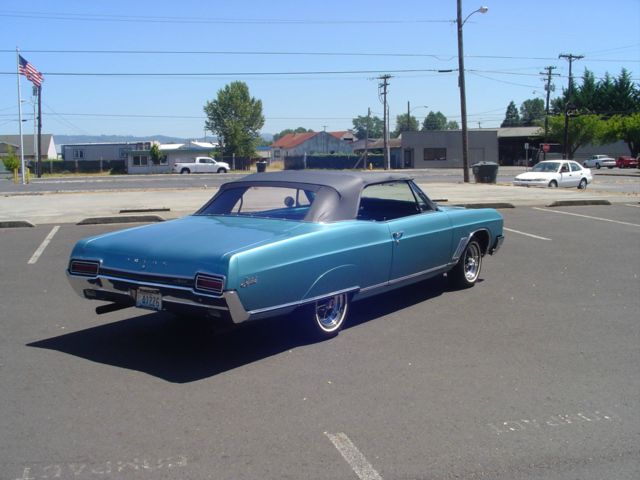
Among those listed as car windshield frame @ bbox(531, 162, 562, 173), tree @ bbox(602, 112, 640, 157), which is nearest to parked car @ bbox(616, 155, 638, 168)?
tree @ bbox(602, 112, 640, 157)

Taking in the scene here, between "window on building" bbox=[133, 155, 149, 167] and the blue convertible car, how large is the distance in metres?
69.6

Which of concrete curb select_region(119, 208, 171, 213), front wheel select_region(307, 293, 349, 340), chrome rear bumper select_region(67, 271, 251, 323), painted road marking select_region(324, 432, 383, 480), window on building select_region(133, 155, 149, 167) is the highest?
window on building select_region(133, 155, 149, 167)

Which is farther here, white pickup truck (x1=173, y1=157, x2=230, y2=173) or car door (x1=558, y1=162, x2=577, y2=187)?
white pickup truck (x1=173, y1=157, x2=230, y2=173)

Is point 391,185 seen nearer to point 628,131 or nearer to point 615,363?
point 615,363

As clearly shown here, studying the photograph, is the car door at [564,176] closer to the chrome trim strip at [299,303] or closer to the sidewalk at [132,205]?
the sidewalk at [132,205]

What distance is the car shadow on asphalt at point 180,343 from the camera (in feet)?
17.3

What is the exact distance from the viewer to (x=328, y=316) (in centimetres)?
596

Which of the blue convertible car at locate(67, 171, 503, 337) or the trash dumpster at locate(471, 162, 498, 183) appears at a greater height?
the trash dumpster at locate(471, 162, 498, 183)

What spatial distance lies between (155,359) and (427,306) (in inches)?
122

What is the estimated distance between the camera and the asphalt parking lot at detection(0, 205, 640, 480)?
3709 mm

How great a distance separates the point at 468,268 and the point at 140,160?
69727mm

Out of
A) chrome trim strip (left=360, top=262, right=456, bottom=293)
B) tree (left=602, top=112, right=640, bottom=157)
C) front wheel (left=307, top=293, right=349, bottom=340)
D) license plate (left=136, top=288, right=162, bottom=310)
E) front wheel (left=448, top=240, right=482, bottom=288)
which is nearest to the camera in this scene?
license plate (left=136, top=288, right=162, bottom=310)

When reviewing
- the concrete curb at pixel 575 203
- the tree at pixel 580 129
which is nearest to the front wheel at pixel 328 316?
the concrete curb at pixel 575 203

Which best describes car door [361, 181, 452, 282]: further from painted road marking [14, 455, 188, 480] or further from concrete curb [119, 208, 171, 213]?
concrete curb [119, 208, 171, 213]
